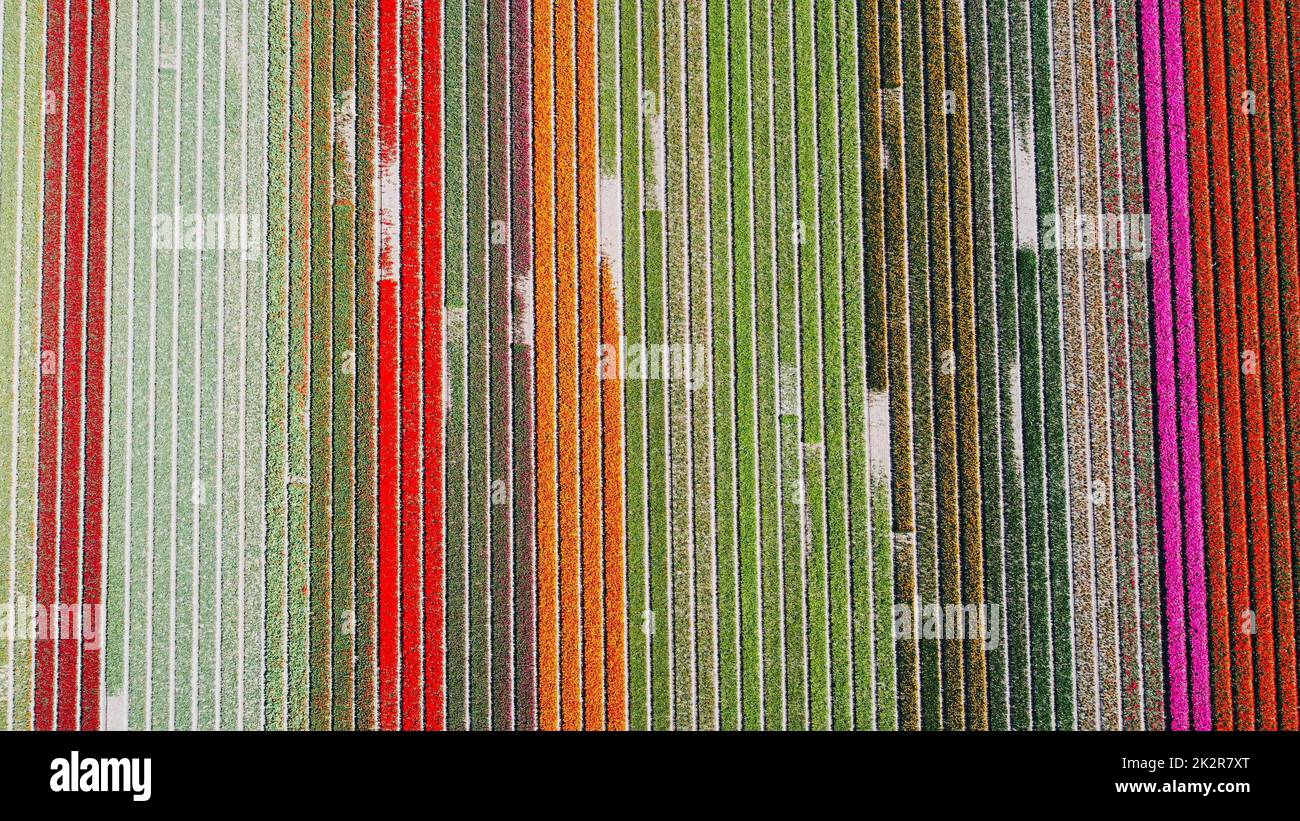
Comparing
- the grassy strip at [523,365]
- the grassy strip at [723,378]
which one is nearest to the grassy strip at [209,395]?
the grassy strip at [523,365]

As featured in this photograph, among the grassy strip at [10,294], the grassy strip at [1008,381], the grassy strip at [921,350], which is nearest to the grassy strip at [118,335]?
the grassy strip at [10,294]

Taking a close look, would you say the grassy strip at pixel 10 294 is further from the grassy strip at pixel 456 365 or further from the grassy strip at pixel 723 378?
the grassy strip at pixel 723 378

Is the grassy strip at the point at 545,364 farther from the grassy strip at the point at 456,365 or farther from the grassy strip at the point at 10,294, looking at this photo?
the grassy strip at the point at 10,294

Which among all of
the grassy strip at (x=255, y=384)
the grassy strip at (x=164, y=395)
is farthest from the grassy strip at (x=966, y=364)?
the grassy strip at (x=164, y=395)

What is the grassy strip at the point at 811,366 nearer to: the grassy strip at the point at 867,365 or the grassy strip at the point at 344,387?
the grassy strip at the point at 867,365

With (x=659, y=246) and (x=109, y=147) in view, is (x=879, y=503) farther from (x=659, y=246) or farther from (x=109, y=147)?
(x=109, y=147)

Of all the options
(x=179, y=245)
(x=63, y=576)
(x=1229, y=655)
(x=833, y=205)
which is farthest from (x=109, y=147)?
(x=1229, y=655)
